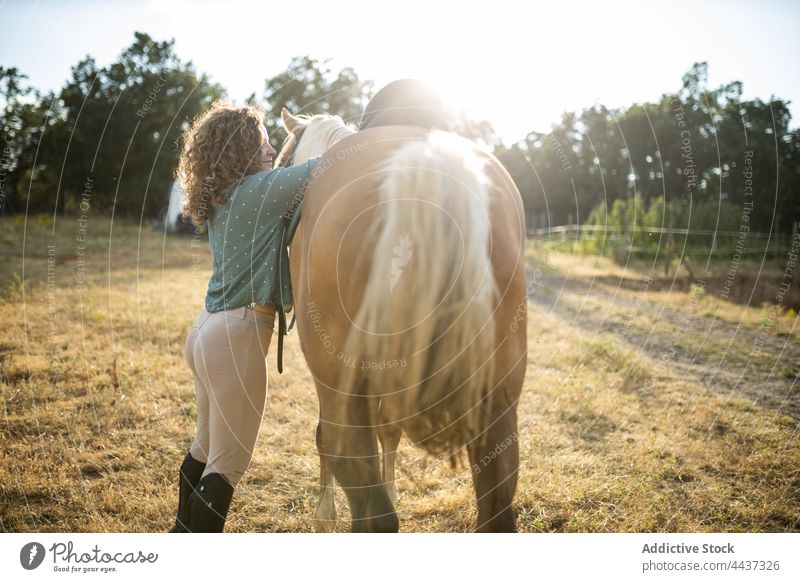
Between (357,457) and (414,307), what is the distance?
0.65 metres

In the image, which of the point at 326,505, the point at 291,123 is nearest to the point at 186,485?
the point at 326,505

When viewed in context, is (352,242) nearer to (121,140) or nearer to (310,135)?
(310,135)

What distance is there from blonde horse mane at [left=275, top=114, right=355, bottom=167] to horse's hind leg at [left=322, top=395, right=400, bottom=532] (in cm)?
140

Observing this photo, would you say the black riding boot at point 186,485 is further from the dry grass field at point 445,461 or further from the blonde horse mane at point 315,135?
the blonde horse mane at point 315,135

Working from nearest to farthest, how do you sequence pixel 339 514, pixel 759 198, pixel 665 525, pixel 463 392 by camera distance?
1. pixel 463 392
2. pixel 665 525
3. pixel 339 514
4. pixel 759 198

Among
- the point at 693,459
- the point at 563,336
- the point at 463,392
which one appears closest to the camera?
the point at 463,392

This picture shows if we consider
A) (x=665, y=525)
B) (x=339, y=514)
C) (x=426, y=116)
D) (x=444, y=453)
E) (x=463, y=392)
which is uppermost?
(x=426, y=116)

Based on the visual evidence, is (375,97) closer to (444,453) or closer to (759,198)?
(444,453)

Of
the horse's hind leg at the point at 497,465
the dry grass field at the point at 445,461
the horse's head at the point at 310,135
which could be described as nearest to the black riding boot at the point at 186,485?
the dry grass field at the point at 445,461

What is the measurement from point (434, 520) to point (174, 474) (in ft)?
5.50

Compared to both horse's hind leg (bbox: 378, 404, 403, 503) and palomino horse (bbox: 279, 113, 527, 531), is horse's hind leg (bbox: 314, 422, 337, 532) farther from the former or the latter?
palomino horse (bbox: 279, 113, 527, 531)

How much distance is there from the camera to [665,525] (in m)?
2.88

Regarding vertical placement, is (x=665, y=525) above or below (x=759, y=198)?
below

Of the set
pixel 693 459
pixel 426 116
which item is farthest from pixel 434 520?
pixel 426 116
